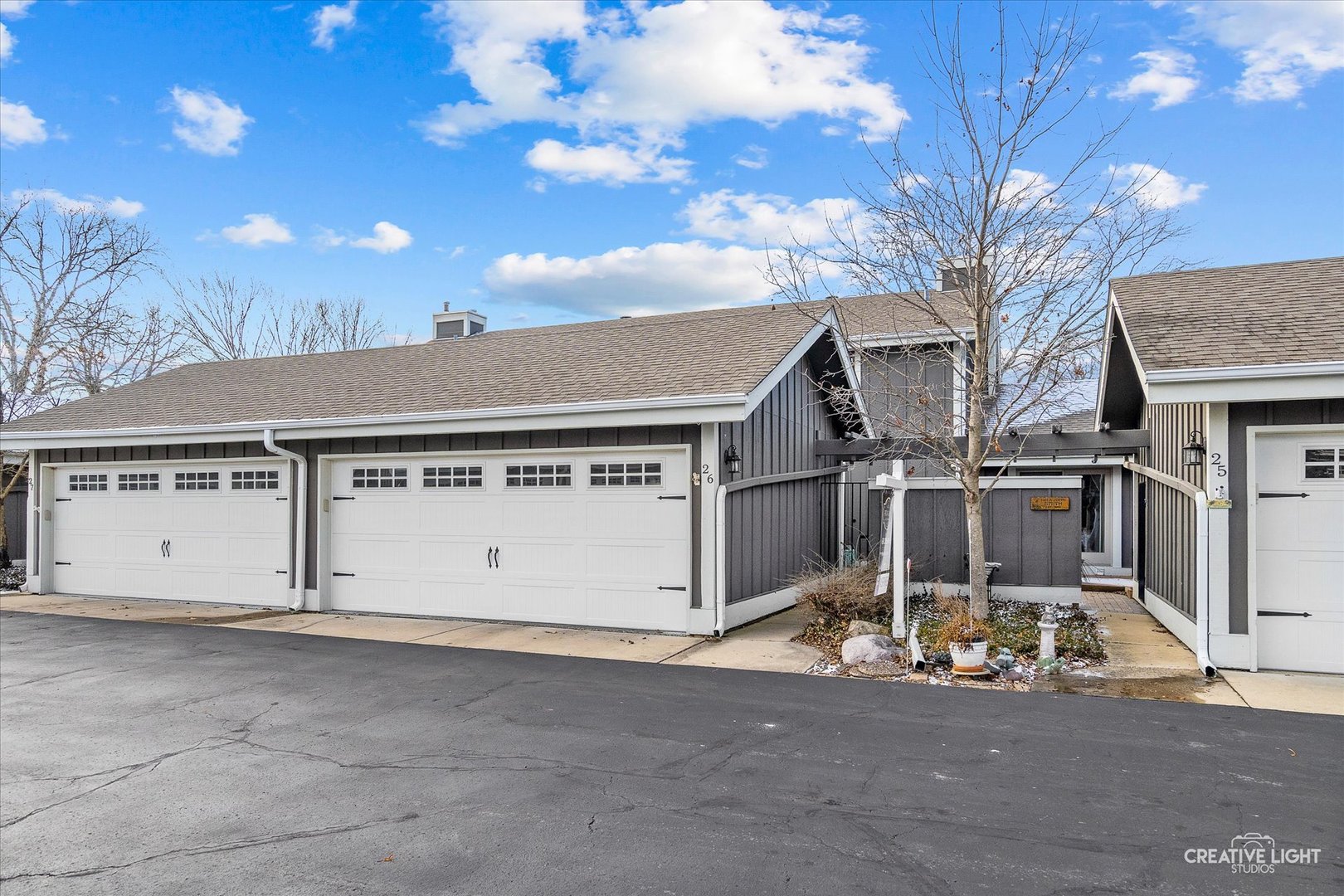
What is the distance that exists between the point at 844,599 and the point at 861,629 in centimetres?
71

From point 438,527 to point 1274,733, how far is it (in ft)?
28.9

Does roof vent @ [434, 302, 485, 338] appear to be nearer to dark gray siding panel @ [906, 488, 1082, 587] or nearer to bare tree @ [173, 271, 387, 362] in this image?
bare tree @ [173, 271, 387, 362]

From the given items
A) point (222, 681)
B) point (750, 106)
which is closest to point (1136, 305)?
point (750, 106)

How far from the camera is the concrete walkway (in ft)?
26.3

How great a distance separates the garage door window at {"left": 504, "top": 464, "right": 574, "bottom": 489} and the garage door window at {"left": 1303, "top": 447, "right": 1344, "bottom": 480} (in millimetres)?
7358

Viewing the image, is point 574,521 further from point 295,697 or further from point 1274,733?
point 1274,733

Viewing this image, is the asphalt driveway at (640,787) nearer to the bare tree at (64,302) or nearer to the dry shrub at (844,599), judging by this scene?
the dry shrub at (844,599)

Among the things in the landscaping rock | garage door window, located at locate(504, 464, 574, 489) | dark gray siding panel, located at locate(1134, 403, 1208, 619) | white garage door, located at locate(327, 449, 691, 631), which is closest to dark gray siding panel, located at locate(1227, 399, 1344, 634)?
dark gray siding panel, located at locate(1134, 403, 1208, 619)

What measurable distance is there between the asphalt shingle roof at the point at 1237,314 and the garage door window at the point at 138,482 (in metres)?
13.5

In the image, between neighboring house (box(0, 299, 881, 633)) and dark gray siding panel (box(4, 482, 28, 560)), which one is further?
dark gray siding panel (box(4, 482, 28, 560))

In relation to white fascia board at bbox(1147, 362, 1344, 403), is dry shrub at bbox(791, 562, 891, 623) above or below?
below

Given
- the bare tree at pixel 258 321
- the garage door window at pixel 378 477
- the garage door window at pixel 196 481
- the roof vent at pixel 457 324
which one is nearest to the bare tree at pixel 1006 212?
the garage door window at pixel 378 477

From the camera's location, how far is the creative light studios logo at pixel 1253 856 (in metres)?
3.49

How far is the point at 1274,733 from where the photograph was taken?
5.33 meters
